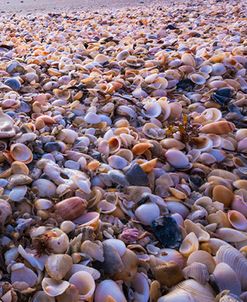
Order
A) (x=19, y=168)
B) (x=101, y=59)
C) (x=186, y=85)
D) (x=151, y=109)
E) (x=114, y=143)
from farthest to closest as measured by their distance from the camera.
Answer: (x=101, y=59) → (x=186, y=85) → (x=151, y=109) → (x=114, y=143) → (x=19, y=168)

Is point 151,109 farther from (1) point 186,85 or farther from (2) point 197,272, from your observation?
(2) point 197,272

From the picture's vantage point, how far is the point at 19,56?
349cm

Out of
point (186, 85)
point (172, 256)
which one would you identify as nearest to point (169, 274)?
point (172, 256)

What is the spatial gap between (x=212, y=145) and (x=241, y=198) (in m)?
0.46

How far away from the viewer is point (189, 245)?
1554 millimetres

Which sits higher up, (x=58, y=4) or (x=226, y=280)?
(x=226, y=280)

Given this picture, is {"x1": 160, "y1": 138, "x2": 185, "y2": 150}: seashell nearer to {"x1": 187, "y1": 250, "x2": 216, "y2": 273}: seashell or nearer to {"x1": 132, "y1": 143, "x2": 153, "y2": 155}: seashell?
{"x1": 132, "y1": 143, "x2": 153, "y2": 155}: seashell

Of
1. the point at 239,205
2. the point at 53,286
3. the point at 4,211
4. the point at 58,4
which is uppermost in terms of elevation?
the point at 4,211

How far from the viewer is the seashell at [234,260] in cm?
142

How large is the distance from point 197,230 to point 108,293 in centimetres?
51

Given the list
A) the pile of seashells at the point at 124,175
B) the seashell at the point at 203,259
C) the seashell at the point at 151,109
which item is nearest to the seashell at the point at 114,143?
the pile of seashells at the point at 124,175

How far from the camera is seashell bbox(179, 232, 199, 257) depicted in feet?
5.00

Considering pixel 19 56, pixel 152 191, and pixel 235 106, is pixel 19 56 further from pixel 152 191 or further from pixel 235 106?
pixel 152 191

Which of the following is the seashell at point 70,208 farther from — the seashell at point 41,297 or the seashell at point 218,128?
the seashell at point 218,128
